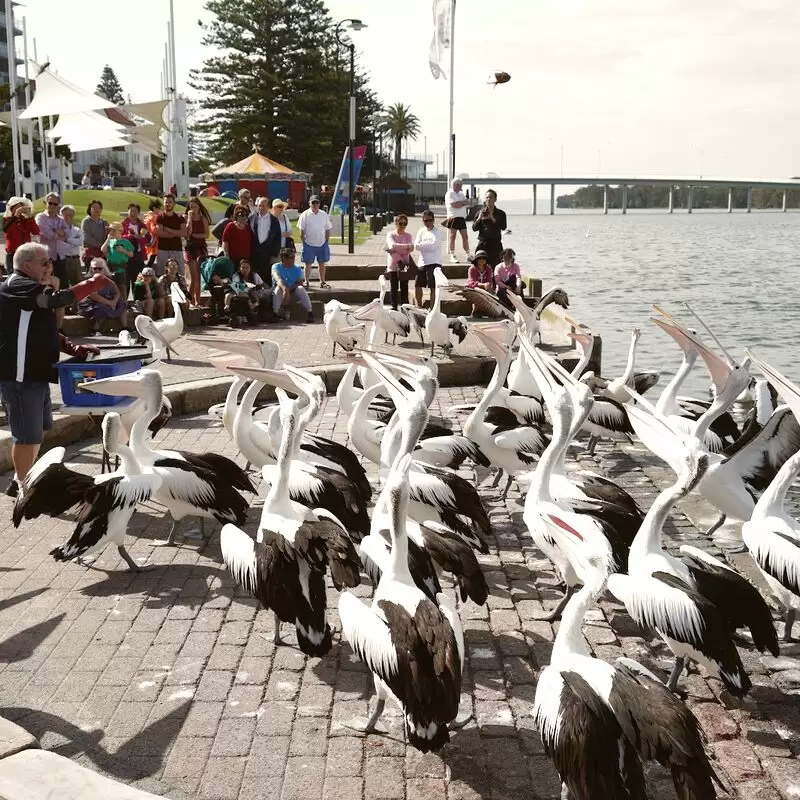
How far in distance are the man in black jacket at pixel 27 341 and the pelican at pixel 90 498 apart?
601 mm

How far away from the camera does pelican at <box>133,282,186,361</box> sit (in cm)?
1080

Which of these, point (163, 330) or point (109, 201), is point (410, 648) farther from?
point (109, 201)

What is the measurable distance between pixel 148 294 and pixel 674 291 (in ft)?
77.5

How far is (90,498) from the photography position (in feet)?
20.6

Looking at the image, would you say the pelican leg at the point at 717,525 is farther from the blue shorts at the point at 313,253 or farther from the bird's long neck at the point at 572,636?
the blue shorts at the point at 313,253

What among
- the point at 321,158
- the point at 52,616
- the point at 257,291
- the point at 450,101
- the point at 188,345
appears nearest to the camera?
the point at 52,616

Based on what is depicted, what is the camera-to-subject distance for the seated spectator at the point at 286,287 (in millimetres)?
16234

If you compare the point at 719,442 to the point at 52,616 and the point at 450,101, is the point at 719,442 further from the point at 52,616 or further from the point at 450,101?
the point at 450,101

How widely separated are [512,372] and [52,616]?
237 inches

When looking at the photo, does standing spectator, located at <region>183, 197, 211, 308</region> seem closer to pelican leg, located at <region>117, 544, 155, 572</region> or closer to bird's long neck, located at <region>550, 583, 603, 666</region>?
pelican leg, located at <region>117, 544, 155, 572</region>

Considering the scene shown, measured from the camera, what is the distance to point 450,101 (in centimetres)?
3531

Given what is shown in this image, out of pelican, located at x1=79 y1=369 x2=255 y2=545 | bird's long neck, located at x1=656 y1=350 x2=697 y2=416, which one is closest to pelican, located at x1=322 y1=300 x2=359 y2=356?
bird's long neck, located at x1=656 y1=350 x2=697 y2=416

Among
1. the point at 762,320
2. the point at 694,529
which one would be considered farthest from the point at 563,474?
the point at 762,320

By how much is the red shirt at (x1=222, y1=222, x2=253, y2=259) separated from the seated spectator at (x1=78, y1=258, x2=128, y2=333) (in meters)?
2.37
